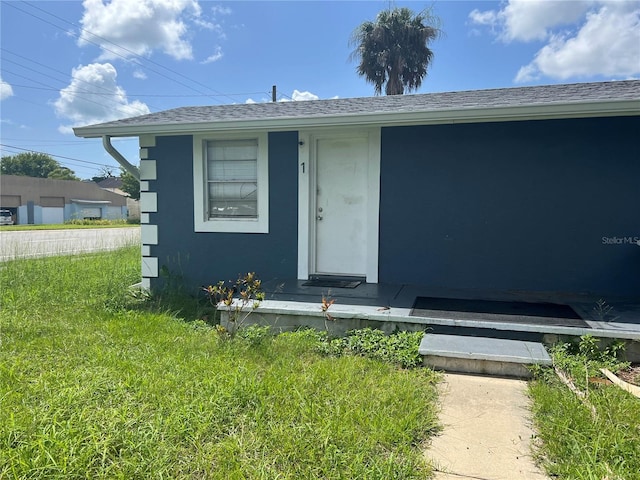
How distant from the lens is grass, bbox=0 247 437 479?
186 cm

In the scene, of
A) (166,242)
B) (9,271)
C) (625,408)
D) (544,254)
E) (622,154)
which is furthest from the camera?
(9,271)

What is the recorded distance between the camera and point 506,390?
278 centimetres

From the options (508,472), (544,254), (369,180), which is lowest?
(508,472)

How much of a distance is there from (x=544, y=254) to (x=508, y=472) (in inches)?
126

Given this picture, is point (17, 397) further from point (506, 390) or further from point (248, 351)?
point (506, 390)

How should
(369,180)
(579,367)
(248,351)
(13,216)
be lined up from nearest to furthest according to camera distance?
(579,367) → (248,351) → (369,180) → (13,216)

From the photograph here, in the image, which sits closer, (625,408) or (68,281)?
(625,408)

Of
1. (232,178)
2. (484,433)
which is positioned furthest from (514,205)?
(232,178)

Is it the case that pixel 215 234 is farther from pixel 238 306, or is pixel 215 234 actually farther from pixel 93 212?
pixel 93 212

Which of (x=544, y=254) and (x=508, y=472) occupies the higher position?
(x=544, y=254)

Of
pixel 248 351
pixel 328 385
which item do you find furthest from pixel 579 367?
pixel 248 351

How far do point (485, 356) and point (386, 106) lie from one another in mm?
3353

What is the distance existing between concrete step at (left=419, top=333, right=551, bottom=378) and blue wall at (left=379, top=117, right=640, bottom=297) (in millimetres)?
1578

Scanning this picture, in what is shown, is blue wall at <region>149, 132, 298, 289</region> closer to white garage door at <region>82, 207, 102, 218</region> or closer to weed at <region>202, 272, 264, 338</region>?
weed at <region>202, 272, 264, 338</region>
